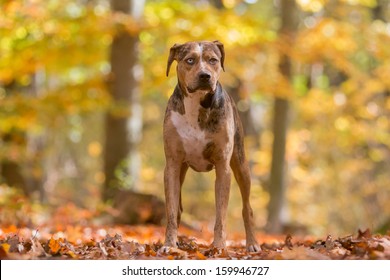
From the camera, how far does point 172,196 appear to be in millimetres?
5918

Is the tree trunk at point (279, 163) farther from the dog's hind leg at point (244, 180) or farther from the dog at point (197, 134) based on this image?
the dog at point (197, 134)

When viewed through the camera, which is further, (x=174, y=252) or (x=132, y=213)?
(x=132, y=213)

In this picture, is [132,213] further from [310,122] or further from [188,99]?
[310,122]

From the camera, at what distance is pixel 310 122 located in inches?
908

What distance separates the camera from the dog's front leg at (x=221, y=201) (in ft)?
19.1

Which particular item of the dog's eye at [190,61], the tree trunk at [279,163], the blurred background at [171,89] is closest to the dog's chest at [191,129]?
Result: the dog's eye at [190,61]

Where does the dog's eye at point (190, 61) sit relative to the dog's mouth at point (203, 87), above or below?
above

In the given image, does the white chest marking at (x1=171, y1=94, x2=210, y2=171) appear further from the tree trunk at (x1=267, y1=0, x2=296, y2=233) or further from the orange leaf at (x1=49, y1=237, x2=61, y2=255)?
the tree trunk at (x1=267, y1=0, x2=296, y2=233)

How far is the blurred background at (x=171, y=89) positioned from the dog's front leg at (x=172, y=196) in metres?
4.82

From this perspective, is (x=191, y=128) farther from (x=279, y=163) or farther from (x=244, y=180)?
(x=279, y=163)

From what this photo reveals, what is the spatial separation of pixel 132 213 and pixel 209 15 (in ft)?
15.9

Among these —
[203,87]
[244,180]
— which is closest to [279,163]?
[244,180]
